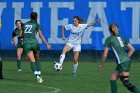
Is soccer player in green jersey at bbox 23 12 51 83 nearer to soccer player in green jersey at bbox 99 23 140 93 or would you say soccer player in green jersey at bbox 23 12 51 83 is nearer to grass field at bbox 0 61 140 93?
grass field at bbox 0 61 140 93

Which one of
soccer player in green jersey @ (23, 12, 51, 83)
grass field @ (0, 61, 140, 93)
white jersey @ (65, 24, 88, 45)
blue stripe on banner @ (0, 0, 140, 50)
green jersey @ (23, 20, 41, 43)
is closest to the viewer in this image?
grass field @ (0, 61, 140, 93)

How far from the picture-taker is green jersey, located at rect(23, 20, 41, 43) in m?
18.9

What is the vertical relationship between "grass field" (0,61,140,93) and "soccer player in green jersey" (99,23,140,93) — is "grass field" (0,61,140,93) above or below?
below

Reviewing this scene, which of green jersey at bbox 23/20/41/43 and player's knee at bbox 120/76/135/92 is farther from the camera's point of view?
green jersey at bbox 23/20/41/43

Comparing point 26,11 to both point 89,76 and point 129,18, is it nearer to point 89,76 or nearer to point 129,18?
point 129,18

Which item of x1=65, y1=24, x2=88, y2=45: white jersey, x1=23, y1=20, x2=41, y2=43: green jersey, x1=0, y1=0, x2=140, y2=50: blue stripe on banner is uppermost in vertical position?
x1=23, y1=20, x2=41, y2=43: green jersey

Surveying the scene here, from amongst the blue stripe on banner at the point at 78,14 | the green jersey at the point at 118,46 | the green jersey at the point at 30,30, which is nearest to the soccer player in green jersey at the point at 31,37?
the green jersey at the point at 30,30

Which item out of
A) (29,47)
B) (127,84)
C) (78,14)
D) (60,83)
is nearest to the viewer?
(127,84)

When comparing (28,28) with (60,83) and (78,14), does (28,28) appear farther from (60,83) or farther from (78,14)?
(78,14)

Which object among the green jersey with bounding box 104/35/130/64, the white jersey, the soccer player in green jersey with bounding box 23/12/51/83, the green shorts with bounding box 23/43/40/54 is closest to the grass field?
the soccer player in green jersey with bounding box 23/12/51/83

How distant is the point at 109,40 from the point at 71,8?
60.3ft

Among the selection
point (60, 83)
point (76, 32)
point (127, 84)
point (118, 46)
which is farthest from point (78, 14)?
point (127, 84)

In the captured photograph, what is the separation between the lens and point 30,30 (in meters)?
18.9

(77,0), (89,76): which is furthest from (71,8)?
(89,76)
